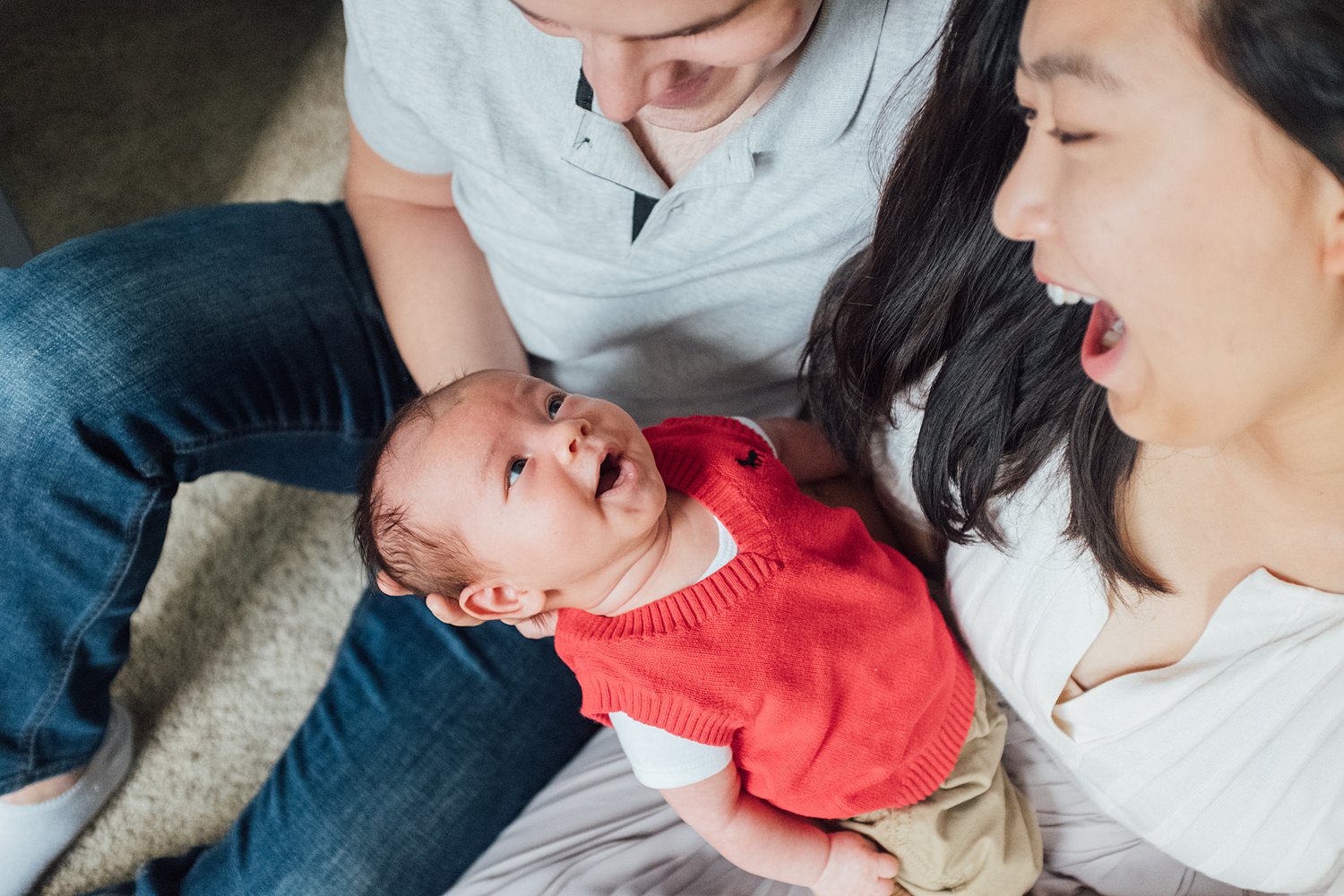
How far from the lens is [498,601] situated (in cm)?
89

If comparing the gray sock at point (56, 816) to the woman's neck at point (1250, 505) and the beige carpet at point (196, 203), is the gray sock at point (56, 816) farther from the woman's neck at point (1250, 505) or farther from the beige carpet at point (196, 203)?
the woman's neck at point (1250, 505)

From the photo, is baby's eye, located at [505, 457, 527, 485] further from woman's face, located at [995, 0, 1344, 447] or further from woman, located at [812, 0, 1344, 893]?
woman's face, located at [995, 0, 1344, 447]

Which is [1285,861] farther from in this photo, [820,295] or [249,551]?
[249,551]

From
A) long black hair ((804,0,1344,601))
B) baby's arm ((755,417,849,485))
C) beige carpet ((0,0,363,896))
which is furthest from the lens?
beige carpet ((0,0,363,896))

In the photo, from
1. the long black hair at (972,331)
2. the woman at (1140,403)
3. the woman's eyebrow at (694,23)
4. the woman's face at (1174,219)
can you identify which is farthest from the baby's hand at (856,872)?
the woman's eyebrow at (694,23)

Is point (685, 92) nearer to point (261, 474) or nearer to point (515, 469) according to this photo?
point (515, 469)

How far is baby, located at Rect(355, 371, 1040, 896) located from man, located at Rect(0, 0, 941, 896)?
175 millimetres

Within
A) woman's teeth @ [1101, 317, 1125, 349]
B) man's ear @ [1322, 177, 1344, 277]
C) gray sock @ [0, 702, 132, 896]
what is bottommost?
gray sock @ [0, 702, 132, 896]

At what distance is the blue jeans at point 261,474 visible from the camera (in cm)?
99

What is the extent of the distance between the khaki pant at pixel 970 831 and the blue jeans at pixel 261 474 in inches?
15.5

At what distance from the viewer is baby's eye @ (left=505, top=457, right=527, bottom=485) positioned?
84 cm

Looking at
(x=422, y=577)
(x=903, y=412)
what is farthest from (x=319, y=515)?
(x=903, y=412)

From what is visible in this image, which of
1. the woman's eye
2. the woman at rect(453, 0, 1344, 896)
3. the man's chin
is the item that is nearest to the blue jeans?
the woman at rect(453, 0, 1344, 896)

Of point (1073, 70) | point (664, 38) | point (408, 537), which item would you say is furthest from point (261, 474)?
point (1073, 70)
